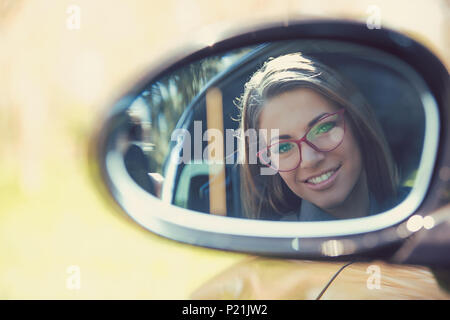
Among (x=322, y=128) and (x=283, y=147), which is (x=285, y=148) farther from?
(x=322, y=128)

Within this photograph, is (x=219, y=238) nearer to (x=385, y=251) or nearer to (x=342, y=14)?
(x=385, y=251)

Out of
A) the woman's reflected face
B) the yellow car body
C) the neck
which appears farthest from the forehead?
the yellow car body

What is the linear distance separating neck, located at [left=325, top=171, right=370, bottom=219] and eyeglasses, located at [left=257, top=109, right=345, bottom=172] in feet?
0.57

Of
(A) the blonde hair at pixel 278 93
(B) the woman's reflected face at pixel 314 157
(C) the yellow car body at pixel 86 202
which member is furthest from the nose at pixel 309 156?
(C) the yellow car body at pixel 86 202

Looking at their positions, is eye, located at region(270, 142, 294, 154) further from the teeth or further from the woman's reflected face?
the teeth

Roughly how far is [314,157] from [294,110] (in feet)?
0.56

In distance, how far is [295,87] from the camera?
4.16ft

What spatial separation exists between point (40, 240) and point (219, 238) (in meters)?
0.60

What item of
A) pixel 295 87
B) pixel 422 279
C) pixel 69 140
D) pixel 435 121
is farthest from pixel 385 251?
pixel 69 140

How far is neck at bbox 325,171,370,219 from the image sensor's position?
1300 mm

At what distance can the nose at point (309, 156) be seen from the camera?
1.26 m

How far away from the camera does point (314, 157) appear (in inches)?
49.9

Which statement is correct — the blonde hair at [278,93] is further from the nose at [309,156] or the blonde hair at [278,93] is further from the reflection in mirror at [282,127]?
the nose at [309,156]
